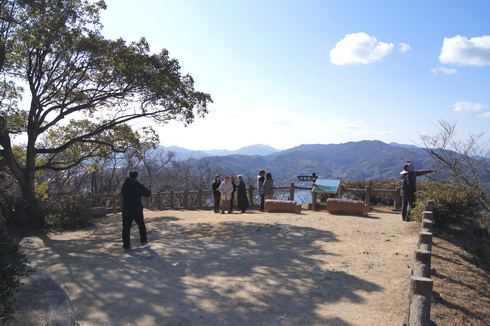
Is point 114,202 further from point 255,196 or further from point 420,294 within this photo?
point 420,294

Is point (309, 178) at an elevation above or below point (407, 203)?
above

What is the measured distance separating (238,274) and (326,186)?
33.9ft

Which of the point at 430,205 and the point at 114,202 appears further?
the point at 114,202

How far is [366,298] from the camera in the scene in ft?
18.6

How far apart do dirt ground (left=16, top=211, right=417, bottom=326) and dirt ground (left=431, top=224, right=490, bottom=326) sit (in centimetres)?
53

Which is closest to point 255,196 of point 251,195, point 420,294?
point 251,195

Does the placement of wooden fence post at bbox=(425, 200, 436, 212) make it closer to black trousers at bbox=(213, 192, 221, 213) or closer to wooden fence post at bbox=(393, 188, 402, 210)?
wooden fence post at bbox=(393, 188, 402, 210)

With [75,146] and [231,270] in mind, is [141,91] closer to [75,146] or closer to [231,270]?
[75,146]

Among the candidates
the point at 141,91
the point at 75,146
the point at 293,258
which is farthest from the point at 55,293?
the point at 75,146

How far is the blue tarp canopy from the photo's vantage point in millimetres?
16250

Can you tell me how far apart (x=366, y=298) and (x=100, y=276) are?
166 inches

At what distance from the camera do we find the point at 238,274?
22.3ft

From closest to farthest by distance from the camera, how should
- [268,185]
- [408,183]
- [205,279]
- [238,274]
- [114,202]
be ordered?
[205,279] → [238,274] → [408,183] → [268,185] → [114,202]

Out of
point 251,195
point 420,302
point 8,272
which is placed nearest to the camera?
point 8,272
